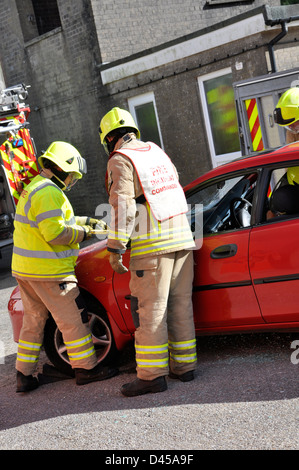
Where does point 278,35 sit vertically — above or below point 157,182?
above

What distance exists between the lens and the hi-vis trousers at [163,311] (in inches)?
177

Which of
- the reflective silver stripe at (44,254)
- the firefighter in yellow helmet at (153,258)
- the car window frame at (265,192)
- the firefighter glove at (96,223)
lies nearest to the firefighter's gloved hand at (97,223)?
the firefighter glove at (96,223)

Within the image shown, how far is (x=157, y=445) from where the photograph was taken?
3641mm

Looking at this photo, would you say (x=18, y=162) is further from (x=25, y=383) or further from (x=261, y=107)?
(x=25, y=383)

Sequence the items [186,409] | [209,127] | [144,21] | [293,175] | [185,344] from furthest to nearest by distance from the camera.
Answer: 1. [144,21]
2. [209,127]
3. [293,175]
4. [185,344]
5. [186,409]

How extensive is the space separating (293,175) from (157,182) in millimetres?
1026

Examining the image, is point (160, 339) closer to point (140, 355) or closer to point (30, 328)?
point (140, 355)

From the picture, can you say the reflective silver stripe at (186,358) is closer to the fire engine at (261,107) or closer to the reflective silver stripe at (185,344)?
the reflective silver stripe at (185,344)

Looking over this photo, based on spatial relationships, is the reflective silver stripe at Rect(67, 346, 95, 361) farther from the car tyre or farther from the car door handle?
the car door handle

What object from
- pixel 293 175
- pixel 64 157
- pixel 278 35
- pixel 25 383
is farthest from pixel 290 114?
pixel 278 35

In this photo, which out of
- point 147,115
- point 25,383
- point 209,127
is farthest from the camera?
point 147,115

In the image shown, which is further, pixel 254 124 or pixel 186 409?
pixel 254 124

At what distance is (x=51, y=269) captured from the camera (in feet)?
16.1

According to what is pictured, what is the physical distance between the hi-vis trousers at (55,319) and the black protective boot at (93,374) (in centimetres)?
5
